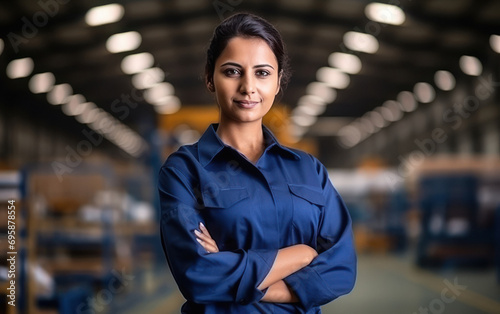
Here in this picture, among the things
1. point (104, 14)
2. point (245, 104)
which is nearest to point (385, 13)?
point (104, 14)

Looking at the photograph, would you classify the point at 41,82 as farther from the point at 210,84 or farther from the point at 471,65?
the point at 210,84

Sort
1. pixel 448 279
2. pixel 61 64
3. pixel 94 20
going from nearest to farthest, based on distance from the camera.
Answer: pixel 448 279, pixel 94 20, pixel 61 64

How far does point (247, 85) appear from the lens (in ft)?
5.00

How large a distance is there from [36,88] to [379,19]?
1108cm

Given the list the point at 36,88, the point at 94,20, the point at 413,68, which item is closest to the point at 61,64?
the point at 36,88

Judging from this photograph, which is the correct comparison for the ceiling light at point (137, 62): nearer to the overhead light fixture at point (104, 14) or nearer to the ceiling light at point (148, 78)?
the ceiling light at point (148, 78)

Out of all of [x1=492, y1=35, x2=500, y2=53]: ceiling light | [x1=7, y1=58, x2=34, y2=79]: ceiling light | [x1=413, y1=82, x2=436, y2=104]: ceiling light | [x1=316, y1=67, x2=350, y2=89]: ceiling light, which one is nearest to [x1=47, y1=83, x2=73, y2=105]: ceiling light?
[x1=7, y1=58, x2=34, y2=79]: ceiling light

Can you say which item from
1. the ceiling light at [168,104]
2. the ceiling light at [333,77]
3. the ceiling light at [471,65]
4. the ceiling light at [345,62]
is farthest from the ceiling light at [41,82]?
the ceiling light at [471,65]

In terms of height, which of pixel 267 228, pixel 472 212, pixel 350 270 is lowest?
pixel 472 212

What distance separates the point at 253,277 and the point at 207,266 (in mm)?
114

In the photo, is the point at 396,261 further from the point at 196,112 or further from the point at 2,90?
the point at 2,90

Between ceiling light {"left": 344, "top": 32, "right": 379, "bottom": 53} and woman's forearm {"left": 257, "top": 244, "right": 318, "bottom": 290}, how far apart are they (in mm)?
14766

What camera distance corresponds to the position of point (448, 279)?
9.03 meters

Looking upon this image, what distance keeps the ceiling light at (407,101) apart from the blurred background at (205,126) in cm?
12
